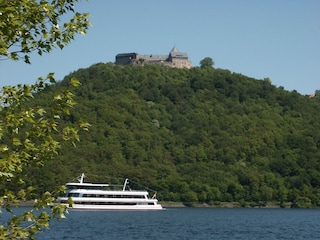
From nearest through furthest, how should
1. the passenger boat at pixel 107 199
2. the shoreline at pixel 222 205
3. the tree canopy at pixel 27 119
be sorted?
1. the tree canopy at pixel 27 119
2. the passenger boat at pixel 107 199
3. the shoreline at pixel 222 205

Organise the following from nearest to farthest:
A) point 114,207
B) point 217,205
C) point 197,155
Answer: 1. point 114,207
2. point 217,205
3. point 197,155

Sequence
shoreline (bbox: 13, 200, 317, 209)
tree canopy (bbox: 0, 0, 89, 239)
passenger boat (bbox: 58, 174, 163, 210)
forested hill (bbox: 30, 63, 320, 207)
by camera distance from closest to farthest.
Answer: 1. tree canopy (bbox: 0, 0, 89, 239)
2. passenger boat (bbox: 58, 174, 163, 210)
3. shoreline (bbox: 13, 200, 317, 209)
4. forested hill (bbox: 30, 63, 320, 207)

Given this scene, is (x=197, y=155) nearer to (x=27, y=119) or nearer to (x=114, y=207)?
(x=114, y=207)

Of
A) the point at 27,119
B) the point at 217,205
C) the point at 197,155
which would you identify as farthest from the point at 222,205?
the point at 27,119

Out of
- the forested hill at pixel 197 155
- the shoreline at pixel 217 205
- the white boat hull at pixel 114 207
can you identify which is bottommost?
the white boat hull at pixel 114 207

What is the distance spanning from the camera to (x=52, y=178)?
135 m

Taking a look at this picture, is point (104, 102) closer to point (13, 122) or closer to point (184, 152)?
point (184, 152)

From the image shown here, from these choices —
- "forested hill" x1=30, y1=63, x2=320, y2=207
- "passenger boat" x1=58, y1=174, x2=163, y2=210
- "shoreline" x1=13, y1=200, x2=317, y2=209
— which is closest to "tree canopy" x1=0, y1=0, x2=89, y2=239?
"passenger boat" x1=58, y1=174, x2=163, y2=210

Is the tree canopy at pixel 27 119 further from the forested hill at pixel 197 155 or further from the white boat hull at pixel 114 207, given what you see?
the forested hill at pixel 197 155

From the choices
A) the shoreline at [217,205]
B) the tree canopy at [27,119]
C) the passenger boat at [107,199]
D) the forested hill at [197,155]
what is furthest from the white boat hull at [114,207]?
the tree canopy at [27,119]

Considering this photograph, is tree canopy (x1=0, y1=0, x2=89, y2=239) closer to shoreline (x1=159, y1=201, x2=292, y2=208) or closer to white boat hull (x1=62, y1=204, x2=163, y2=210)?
white boat hull (x1=62, y1=204, x2=163, y2=210)

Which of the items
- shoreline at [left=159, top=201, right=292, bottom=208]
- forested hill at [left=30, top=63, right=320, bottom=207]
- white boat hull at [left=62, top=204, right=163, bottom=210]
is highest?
forested hill at [left=30, top=63, right=320, bottom=207]

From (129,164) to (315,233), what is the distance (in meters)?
88.5

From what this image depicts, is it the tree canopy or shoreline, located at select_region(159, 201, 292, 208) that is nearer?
the tree canopy
